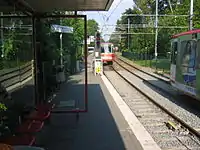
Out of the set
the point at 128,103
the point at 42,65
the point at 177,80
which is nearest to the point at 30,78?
the point at 42,65

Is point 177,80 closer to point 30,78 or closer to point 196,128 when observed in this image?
point 196,128

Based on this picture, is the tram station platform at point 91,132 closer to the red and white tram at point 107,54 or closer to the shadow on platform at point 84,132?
the shadow on platform at point 84,132

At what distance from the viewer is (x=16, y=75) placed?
8.24m

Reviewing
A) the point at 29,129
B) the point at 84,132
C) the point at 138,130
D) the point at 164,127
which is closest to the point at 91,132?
the point at 84,132

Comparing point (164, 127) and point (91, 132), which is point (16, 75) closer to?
point (91, 132)

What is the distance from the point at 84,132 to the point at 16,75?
211 cm

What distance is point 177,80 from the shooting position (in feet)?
47.8

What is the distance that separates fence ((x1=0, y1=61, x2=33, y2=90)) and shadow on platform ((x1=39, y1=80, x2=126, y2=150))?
1373mm

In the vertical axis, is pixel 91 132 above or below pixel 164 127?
above

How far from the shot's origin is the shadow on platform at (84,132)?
730cm

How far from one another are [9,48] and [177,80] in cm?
869

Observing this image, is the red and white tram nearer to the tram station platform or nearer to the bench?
the tram station platform

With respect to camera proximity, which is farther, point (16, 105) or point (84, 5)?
point (84, 5)

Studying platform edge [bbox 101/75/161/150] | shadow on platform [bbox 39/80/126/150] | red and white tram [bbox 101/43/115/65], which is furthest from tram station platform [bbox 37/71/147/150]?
red and white tram [bbox 101/43/115/65]
